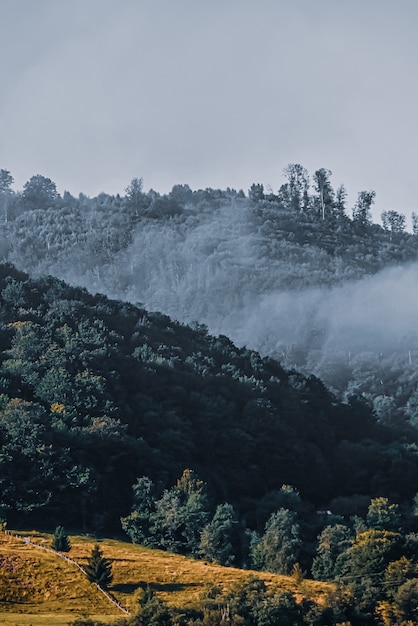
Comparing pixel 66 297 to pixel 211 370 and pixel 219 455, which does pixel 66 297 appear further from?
pixel 219 455

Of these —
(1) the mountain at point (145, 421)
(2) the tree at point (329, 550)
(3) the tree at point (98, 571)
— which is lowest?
(2) the tree at point (329, 550)

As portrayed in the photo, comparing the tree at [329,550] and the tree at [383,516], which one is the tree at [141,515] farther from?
the tree at [383,516]

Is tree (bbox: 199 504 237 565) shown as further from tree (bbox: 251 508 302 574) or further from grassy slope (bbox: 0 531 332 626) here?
tree (bbox: 251 508 302 574)

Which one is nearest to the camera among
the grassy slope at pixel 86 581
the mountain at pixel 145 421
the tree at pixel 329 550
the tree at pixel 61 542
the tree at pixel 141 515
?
the grassy slope at pixel 86 581

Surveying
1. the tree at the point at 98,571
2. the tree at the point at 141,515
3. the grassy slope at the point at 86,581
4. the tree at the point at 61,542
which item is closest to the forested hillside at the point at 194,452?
the tree at the point at 141,515

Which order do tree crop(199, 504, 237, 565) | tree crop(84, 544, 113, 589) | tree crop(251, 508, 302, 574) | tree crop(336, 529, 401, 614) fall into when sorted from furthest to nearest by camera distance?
tree crop(199, 504, 237, 565), tree crop(251, 508, 302, 574), tree crop(336, 529, 401, 614), tree crop(84, 544, 113, 589)

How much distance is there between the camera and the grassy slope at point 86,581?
81.5 metres

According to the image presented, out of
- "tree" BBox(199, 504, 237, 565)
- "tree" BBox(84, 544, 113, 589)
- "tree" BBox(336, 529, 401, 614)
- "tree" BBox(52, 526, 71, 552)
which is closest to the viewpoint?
"tree" BBox(84, 544, 113, 589)

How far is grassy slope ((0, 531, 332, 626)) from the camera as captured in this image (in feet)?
267

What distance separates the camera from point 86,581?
3408 inches

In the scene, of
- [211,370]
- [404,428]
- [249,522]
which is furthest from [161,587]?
[404,428]

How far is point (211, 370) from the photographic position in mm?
143250

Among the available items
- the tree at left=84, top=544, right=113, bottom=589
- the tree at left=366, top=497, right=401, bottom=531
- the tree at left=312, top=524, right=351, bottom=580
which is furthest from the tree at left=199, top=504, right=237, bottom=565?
the tree at left=84, top=544, right=113, bottom=589

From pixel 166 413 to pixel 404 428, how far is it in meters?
47.0
